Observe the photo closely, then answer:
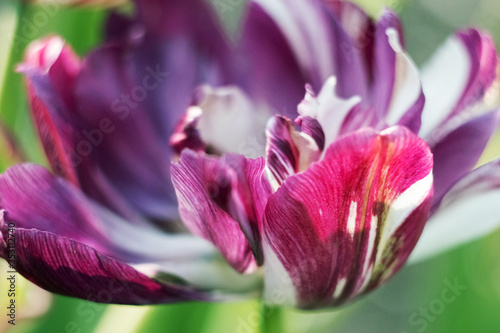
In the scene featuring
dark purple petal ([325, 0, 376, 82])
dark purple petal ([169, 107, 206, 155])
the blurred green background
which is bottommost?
the blurred green background

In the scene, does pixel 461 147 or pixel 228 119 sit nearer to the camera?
pixel 461 147

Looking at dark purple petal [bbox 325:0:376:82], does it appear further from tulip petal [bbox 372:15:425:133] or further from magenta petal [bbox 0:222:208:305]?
magenta petal [bbox 0:222:208:305]

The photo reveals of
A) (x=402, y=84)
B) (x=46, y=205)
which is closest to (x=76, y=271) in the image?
(x=46, y=205)

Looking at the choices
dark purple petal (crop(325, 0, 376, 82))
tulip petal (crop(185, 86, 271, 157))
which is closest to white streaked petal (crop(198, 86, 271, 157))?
tulip petal (crop(185, 86, 271, 157))

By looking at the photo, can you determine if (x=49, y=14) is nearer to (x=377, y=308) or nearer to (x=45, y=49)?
(x=45, y=49)

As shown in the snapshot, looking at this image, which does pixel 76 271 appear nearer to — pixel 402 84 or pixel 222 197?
pixel 222 197

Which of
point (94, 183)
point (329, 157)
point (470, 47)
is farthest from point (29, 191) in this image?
point (470, 47)

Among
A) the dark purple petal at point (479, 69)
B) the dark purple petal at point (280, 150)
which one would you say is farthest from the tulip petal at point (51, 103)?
the dark purple petal at point (479, 69)
